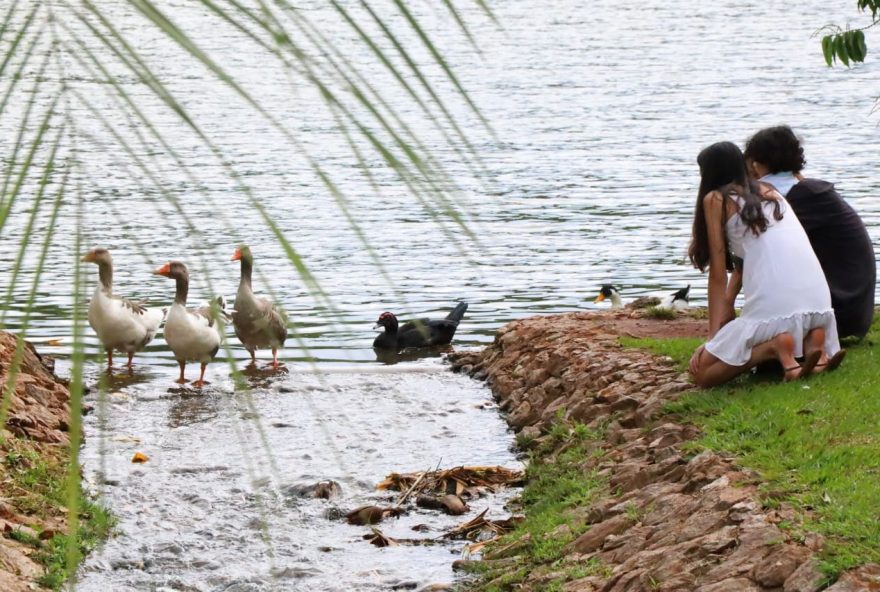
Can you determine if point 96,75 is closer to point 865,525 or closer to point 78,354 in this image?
point 78,354

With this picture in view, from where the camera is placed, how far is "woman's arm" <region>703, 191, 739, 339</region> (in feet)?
24.9

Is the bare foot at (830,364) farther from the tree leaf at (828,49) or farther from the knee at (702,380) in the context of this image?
the tree leaf at (828,49)

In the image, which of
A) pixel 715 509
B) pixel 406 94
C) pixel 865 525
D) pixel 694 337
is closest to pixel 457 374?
Result: pixel 694 337

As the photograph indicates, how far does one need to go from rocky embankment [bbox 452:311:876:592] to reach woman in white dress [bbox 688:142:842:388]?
62 centimetres

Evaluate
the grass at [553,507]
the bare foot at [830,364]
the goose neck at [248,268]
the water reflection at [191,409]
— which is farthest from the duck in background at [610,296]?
the goose neck at [248,268]

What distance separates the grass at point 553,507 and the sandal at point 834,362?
1527 mm

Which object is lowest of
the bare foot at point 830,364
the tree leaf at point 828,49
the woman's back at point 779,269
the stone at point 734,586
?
the bare foot at point 830,364

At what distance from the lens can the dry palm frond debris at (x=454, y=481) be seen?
9055 mm

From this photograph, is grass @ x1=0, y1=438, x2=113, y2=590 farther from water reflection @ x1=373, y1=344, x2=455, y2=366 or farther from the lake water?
water reflection @ x1=373, y1=344, x2=455, y2=366

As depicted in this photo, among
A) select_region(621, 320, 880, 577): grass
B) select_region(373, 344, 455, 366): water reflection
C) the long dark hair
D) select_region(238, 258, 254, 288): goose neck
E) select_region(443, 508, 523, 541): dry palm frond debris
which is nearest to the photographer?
select_region(238, 258, 254, 288): goose neck

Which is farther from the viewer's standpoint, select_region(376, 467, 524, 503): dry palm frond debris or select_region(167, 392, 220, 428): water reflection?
select_region(167, 392, 220, 428): water reflection

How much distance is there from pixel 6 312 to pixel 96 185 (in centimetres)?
10

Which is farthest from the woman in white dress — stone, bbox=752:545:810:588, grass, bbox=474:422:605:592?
stone, bbox=752:545:810:588

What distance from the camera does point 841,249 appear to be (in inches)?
332
